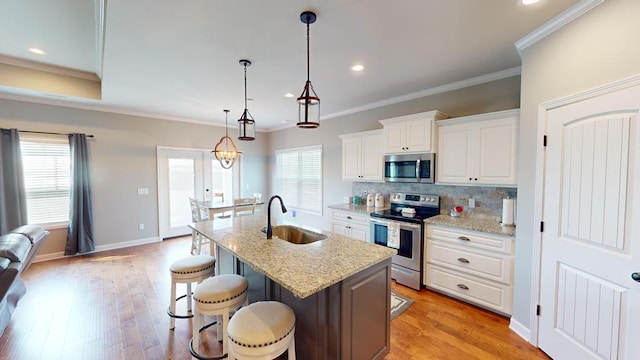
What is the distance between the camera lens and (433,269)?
309 cm

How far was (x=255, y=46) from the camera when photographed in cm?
235

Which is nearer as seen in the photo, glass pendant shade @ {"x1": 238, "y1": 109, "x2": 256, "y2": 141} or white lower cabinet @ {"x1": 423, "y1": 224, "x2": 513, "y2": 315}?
white lower cabinet @ {"x1": 423, "y1": 224, "x2": 513, "y2": 315}

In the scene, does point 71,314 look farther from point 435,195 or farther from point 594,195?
point 594,195

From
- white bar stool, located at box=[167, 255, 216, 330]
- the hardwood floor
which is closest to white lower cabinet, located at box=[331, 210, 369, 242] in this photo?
the hardwood floor

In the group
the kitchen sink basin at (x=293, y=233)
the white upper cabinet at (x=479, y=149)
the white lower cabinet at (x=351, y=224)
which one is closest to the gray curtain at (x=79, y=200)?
the kitchen sink basin at (x=293, y=233)

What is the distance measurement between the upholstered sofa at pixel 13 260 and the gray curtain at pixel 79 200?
1696mm

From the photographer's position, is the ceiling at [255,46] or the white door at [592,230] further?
the ceiling at [255,46]

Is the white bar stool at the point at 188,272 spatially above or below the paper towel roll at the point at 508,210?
below

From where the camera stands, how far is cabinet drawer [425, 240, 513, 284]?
253 centimetres

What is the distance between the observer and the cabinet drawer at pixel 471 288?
2.55m

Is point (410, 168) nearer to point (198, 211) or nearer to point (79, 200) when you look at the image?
point (198, 211)

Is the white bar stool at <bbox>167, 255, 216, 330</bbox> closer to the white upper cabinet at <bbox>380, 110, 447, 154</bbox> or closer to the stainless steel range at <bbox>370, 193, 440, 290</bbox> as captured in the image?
the stainless steel range at <bbox>370, 193, 440, 290</bbox>

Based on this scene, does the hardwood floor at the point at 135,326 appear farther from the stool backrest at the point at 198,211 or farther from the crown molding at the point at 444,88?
the crown molding at the point at 444,88

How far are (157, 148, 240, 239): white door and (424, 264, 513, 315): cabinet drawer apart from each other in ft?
16.5
